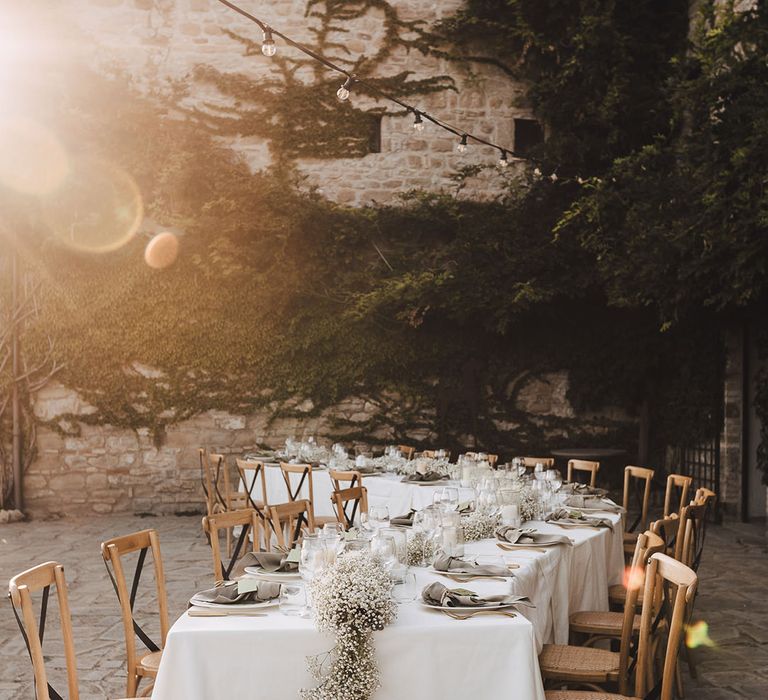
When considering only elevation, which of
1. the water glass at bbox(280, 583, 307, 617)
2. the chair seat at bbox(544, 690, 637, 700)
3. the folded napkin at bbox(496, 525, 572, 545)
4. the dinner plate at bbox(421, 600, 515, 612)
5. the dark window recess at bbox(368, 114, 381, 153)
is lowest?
the chair seat at bbox(544, 690, 637, 700)

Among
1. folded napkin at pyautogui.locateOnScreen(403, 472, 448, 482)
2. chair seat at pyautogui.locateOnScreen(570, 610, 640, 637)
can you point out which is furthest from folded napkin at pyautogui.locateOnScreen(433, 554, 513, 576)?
folded napkin at pyautogui.locateOnScreen(403, 472, 448, 482)

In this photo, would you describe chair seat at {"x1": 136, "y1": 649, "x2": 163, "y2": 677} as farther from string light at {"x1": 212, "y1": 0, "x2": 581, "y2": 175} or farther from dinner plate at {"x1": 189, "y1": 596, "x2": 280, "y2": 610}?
string light at {"x1": 212, "y1": 0, "x2": 581, "y2": 175}

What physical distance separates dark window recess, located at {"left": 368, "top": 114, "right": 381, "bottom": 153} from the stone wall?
11.0ft

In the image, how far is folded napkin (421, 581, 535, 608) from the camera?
276cm

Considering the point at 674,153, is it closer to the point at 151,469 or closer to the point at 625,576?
the point at 625,576

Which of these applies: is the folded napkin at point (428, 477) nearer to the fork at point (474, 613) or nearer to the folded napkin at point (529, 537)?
the folded napkin at point (529, 537)

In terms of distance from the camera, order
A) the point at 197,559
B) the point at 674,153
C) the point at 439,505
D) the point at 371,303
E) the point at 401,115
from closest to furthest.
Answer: the point at 439,505 → the point at 197,559 → the point at 674,153 → the point at 371,303 → the point at 401,115

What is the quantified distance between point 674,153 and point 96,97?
23.1 ft

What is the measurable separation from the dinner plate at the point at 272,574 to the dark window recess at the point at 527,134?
29.7 ft

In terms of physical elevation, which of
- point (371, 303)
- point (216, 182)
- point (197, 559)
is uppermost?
point (216, 182)

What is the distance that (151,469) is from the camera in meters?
10.2

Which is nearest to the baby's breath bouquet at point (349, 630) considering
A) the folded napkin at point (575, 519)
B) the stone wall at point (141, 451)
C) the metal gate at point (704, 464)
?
the folded napkin at point (575, 519)

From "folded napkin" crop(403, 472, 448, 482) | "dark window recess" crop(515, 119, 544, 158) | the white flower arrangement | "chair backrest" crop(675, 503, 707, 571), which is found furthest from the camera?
"dark window recess" crop(515, 119, 544, 158)

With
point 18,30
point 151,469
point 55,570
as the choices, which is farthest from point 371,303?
point 55,570
